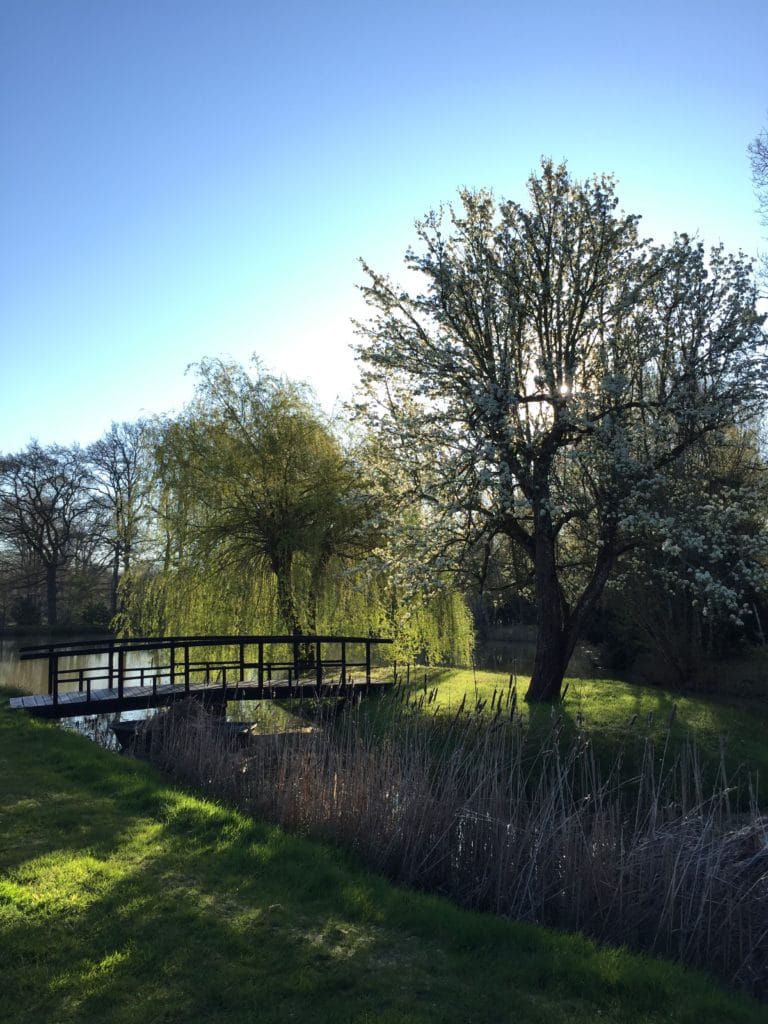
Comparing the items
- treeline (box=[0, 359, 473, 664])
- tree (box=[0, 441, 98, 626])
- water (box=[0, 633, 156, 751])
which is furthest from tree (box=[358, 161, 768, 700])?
tree (box=[0, 441, 98, 626])

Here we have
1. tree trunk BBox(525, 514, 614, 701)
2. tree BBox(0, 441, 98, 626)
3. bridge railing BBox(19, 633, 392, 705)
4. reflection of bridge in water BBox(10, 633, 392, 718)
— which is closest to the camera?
reflection of bridge in water BBox(10, 633, 392, 718)

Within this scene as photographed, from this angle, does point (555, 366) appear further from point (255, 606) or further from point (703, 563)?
point (255, 606)

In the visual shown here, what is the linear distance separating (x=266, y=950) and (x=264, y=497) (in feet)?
47.0

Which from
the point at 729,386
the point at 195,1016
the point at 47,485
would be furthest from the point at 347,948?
the point at 47,485

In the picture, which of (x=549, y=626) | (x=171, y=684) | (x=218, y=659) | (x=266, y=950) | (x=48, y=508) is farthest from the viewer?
(x=48, y=508)

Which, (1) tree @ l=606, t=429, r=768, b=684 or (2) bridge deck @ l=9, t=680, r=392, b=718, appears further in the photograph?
(2) bridge deck @ l=9, t=680, r=392, b=718

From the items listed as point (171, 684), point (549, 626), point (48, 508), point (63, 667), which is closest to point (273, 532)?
point (171, 684)

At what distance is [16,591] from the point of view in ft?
130

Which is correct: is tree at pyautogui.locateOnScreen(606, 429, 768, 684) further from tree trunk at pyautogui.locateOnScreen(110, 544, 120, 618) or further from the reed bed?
tree trunk at pyautogui.locateOnScreen(110, 544, 120, 618)

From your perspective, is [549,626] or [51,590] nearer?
[549,626]

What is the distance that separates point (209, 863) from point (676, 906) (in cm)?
339

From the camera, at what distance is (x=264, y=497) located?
17.9 meters

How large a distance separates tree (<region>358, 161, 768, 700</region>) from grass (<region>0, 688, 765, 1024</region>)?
8433 mm

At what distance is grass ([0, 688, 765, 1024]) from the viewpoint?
355cm
